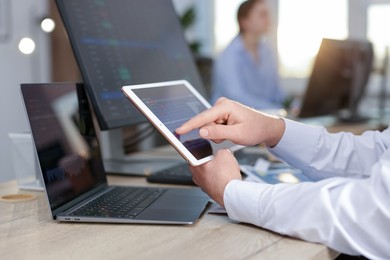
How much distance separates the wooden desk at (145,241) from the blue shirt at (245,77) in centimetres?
193

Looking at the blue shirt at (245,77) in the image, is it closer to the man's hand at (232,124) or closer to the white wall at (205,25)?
the man's hand at (232,124)

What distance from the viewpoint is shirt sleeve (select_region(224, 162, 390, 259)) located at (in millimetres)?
731

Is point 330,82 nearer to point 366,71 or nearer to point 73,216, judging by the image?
point 366,71

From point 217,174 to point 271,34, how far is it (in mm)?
4386

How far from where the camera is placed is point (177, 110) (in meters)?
0.97

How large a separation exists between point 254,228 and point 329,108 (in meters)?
1.92

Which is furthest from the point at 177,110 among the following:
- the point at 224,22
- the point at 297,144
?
the point at 224,22

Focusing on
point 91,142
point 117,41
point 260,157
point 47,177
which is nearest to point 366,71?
point 260,157

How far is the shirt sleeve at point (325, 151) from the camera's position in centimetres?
109

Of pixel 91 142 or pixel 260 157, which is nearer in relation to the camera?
pixel 91 142

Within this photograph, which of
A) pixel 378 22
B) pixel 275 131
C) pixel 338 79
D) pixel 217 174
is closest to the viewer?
pixel 217 174

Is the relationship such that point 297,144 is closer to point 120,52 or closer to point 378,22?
point 120,52

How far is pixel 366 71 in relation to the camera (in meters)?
2.90

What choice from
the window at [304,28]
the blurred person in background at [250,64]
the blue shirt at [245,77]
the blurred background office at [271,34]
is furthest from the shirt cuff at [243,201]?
the window at [304,28]
